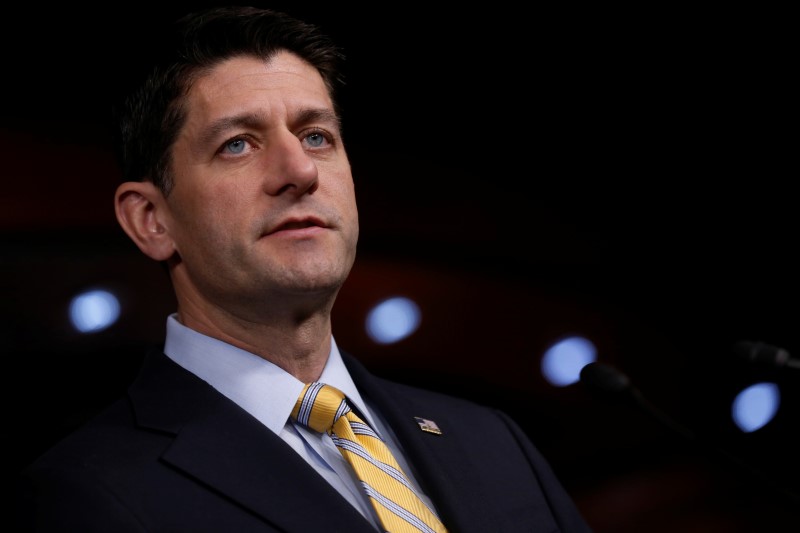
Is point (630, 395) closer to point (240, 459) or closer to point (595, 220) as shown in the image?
point (240, 459)

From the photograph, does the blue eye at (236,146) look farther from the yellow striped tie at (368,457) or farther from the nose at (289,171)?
the yellow striped tie at (368,457)

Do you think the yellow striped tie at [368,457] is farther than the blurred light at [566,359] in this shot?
No

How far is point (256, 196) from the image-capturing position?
1754mm

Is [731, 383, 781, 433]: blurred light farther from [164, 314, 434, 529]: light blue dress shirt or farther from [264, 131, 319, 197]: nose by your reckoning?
[264, 131, 319, 197]: nose

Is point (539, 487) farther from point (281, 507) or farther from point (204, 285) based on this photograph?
point (204, 285)

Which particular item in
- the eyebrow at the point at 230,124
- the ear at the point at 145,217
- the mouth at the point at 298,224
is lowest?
the ear at the point at 145,217

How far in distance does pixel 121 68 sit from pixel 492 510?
3.97 feet

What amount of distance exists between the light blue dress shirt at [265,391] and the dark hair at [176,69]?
1.08 ft

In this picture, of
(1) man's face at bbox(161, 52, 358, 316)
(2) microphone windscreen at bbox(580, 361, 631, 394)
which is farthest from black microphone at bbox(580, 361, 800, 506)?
(1) man's face at bbox(161, 52, 358, 316)

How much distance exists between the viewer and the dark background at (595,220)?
244 centimetres

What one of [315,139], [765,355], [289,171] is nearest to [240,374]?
[289,171]

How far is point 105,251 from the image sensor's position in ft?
6.77

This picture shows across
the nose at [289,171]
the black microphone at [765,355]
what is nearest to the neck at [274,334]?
the nose at [289,171]

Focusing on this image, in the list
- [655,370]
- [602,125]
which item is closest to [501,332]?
[655,370]
